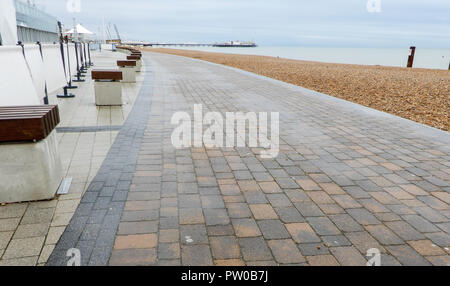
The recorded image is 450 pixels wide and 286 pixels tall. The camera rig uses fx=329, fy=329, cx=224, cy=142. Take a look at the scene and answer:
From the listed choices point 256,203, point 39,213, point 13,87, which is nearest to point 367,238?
point 256,203

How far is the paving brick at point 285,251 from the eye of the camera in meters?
2.52

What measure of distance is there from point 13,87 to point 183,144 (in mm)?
2576

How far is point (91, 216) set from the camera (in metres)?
3.04

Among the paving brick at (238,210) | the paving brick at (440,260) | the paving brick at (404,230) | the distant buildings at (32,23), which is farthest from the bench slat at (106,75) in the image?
the distant buildings at (32,23)

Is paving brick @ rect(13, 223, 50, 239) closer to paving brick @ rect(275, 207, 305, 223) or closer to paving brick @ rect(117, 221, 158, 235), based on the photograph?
paving brick @ rect(117, 221, 158, 235)

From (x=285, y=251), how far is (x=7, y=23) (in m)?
5.15

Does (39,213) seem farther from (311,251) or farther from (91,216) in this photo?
(311,251)

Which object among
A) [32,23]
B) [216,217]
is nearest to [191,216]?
[216,217]

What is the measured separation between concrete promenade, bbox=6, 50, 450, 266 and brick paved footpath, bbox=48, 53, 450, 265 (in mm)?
11

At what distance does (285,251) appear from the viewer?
2.62 meters

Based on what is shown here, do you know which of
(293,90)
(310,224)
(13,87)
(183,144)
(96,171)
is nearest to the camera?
(310,224)

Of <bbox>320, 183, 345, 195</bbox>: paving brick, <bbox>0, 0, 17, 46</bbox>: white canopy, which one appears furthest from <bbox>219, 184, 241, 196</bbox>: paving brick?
<bbox>0, 0, 17, 46</bbox>: white canopy

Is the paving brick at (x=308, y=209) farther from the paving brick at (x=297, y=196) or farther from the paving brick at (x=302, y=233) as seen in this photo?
the paving brick at (x=302, y=233)

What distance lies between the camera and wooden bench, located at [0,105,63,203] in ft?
9.98
